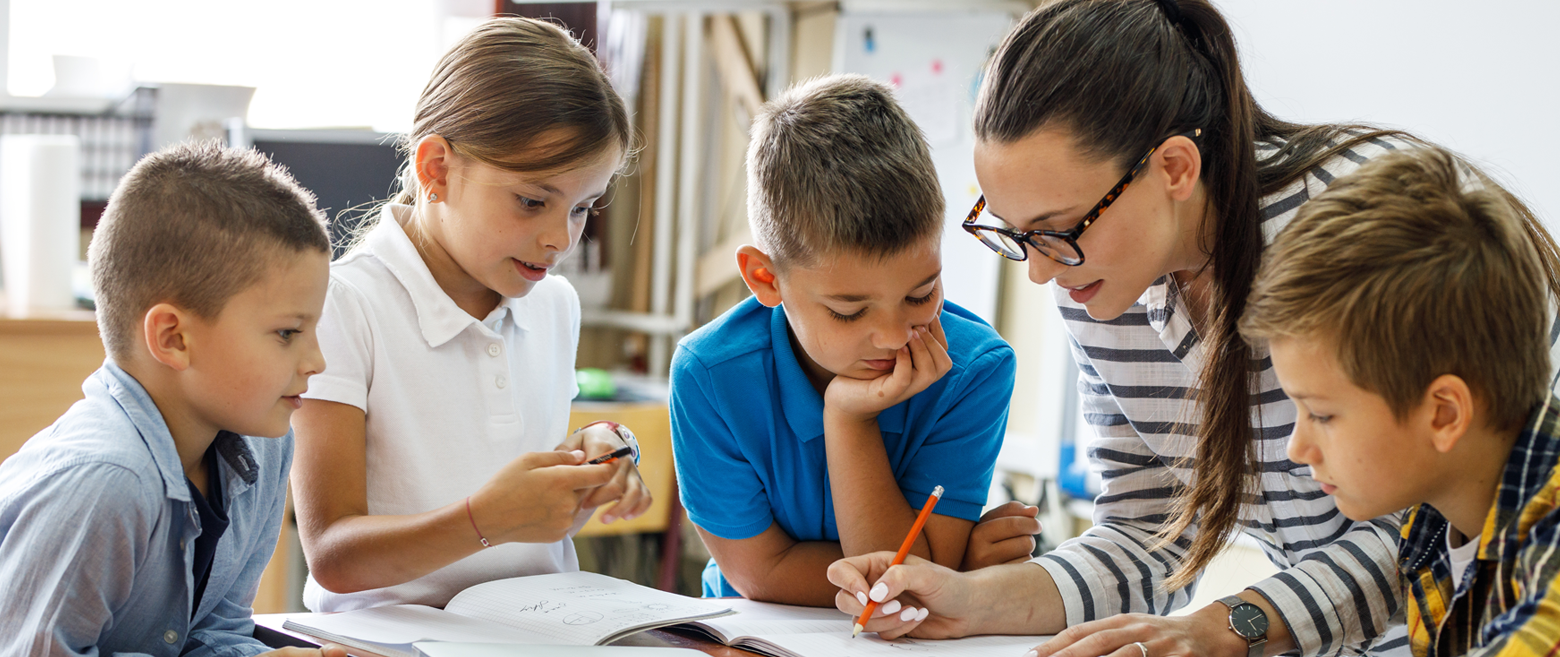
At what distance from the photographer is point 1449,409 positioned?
0.77 m

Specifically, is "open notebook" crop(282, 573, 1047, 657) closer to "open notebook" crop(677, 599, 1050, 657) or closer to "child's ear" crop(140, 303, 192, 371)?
"open notebook" crop(677, 599, 1050, 657)

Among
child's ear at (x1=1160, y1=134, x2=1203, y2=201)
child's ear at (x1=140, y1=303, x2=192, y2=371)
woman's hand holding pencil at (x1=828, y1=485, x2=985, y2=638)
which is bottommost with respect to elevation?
woman's hand holding pencil at (x1=828, y1=485, x2=985, y2=638)

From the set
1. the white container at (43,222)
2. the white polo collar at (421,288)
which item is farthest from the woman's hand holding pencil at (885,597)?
the white container at (43,222)

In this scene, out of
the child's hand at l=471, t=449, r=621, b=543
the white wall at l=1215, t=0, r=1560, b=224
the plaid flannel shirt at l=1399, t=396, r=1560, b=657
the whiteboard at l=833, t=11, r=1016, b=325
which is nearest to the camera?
the plaid flannel shirt at l=1399, t=396, r=1560, b=657

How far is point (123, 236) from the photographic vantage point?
0.96m

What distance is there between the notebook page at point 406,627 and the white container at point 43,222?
1.53 meters

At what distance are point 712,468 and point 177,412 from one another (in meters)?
0.51

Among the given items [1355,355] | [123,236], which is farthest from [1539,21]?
[123,236]

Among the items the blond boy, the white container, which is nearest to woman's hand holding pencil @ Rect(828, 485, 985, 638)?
the blond boy

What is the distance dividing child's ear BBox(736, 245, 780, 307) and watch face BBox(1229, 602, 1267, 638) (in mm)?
533

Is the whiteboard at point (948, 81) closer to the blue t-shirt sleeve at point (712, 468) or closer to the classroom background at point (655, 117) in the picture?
the classroom background at point (655, 117)

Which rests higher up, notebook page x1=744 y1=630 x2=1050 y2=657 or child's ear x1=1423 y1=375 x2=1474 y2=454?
child's ear x1=1423 y1=375 x2=1474 y2=454

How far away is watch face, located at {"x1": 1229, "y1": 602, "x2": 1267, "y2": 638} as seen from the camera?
3.13 ft

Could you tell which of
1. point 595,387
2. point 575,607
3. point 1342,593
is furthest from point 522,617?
point 595,387
